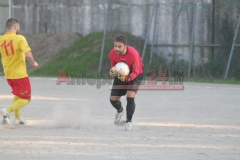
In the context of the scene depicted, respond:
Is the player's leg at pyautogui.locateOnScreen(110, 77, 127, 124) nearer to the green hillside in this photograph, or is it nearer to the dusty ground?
the dusty ground

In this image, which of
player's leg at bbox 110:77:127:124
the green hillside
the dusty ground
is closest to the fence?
the green hillside

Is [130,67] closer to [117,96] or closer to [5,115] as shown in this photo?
[117,96]

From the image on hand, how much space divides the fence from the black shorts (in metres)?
12.9

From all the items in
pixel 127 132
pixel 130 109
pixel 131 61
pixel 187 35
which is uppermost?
pixel 131 61

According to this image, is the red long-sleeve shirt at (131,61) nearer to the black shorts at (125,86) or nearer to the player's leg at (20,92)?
the black shorts at (125,86)

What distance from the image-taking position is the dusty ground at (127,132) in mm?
8289

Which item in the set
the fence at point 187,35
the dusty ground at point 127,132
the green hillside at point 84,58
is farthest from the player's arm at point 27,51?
the green hillside at point 84,58

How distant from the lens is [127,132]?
10.3 meters

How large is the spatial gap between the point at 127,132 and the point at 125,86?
89cm

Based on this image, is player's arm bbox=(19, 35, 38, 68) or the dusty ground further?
player's arm bbox=(19, 35, 38, 68)

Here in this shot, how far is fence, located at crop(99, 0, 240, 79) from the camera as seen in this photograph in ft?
79.3

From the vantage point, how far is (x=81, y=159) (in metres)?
7.70

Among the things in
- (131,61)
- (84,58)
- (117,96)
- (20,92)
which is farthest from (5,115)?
(84,58)

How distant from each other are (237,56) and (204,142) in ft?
49.5
